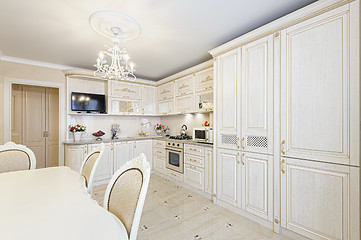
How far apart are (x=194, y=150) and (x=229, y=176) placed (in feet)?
2.93

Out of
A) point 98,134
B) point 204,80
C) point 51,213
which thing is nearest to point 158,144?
point 98,134

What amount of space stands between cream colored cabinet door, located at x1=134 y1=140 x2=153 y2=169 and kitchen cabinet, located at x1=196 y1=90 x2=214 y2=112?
68.9 inches

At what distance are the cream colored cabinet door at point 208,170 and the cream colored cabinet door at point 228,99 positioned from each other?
0.34m

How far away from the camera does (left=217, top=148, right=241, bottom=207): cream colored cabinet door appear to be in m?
2.47

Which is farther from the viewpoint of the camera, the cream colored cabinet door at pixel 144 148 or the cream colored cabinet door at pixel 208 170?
the cream colored cabinet door at pixel 144 148

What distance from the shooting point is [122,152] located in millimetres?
4094

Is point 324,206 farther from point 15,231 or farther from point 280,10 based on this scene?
point 15,231

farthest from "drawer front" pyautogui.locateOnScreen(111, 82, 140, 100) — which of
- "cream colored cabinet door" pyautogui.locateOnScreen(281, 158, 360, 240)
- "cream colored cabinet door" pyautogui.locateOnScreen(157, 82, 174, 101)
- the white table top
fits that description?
"cream colored cabinet door" pyautogui.locateOnScreen(281, 158, 360, 240)

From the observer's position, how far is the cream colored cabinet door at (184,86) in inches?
150

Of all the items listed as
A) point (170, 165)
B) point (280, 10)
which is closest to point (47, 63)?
point (170, 165)

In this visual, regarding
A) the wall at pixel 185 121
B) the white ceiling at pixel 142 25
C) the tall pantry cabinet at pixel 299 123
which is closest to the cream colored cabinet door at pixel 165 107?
the wall at pixel 185 121

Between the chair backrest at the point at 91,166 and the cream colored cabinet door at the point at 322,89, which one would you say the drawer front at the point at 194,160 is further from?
the chair backrest at the point at 91,166

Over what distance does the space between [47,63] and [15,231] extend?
156 inches

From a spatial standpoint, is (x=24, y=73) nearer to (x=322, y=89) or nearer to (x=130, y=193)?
(x=130, y=193)
